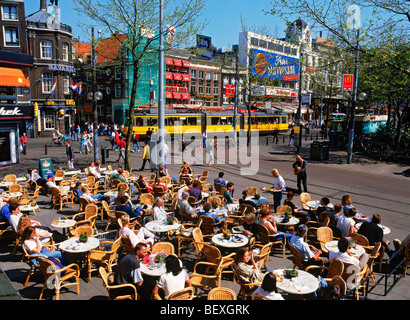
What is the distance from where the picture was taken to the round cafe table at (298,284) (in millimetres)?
5586

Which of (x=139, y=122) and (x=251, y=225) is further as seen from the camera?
(x=139, y=122)

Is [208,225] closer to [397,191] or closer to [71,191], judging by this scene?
[71,191]

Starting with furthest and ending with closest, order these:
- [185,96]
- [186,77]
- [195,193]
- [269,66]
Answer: [185,96], [186,77], [269,66], [195,193]

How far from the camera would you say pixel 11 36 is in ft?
125

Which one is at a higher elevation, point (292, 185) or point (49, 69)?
point (49, 69)

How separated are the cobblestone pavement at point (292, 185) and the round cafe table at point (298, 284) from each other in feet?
4.91

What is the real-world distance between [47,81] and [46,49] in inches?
160

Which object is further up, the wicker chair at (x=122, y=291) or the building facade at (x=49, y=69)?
the building facade at (x=49, y=69)

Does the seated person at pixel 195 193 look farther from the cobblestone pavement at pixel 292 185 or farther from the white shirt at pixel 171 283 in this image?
the white shirt at pixel 171 283

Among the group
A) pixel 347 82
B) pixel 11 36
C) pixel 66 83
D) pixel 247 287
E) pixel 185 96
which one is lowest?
pixel 247 287

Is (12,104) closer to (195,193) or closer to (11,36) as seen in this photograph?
(195,193)

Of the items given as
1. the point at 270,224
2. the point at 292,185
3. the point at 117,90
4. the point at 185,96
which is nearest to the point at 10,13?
the point at 117,90

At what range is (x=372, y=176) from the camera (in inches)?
798

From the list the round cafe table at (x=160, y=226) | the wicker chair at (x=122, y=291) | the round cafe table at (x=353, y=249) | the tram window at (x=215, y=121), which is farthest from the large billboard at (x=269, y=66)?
the wicker chair at (x=122, y=291)
